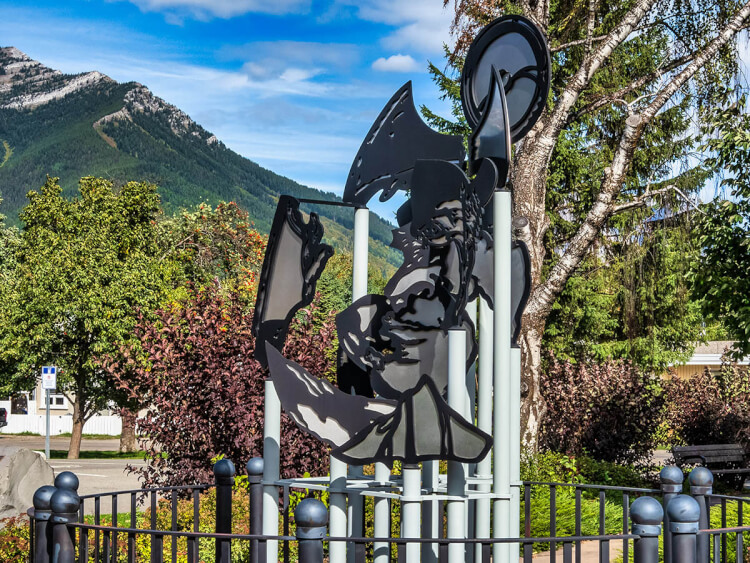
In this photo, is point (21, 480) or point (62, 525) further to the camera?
point (21, 480)

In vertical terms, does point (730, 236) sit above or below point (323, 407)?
above

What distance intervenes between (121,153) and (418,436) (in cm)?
17318

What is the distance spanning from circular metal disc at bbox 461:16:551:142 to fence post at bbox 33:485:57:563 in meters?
3.16

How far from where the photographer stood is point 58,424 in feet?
128

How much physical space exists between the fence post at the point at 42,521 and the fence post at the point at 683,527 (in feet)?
9.68

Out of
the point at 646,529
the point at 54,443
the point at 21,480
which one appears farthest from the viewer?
the point at 54,443

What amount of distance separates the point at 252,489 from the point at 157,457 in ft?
13.2

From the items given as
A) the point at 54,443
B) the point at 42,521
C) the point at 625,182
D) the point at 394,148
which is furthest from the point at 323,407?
the point at 54,443

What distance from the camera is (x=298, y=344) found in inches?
381

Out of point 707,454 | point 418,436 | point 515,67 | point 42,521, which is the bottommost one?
point 707,454

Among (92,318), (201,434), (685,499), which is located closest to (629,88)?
(201,434)

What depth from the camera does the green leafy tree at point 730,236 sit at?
11.9 m

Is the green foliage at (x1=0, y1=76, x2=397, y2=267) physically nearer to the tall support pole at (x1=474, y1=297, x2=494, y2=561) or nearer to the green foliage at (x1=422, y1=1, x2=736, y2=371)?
the green foliage at (x1=422, y1=1, x2=736, y2=371)

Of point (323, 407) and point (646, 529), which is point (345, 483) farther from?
point (646, 529)
